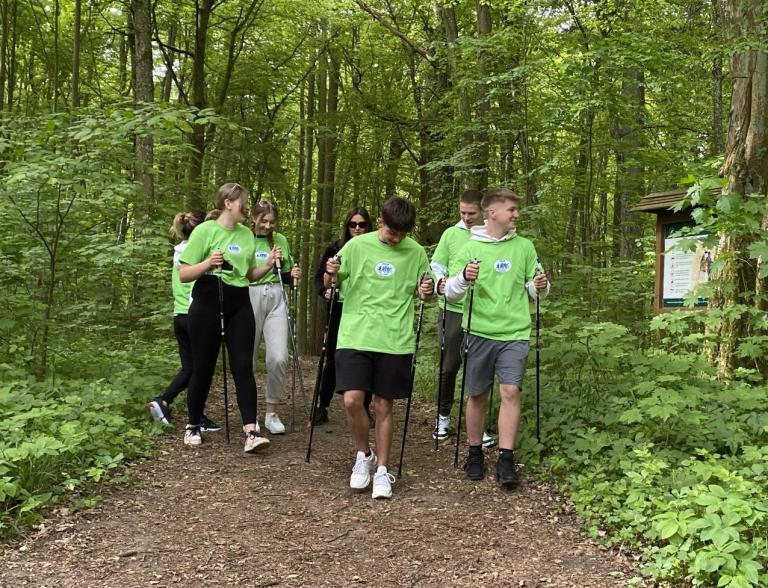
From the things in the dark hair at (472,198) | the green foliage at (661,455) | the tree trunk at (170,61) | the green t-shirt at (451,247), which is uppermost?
the tree trunk at (170,61)

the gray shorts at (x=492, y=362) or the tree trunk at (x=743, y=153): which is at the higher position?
the tree trunk at (x=743, y=153)

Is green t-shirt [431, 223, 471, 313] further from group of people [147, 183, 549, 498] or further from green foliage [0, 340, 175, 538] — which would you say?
green foliage [0, 340, 175, 538]

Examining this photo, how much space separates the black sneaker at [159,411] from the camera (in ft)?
19.8

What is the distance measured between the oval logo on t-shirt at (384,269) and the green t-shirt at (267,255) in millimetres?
1433

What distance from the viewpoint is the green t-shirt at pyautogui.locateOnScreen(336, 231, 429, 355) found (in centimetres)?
452

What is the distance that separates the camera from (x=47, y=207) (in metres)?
6.79

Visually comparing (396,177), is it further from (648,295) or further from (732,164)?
(732,164)

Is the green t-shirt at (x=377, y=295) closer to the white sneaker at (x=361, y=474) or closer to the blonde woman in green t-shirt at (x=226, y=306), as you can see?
the white sneaker at (x=361, y=474)

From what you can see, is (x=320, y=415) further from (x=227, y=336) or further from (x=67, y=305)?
(x=67, y=305)

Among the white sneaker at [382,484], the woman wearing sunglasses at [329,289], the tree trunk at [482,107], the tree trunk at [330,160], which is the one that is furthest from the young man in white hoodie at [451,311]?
the tree trunk at [330,160]

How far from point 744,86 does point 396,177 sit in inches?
501

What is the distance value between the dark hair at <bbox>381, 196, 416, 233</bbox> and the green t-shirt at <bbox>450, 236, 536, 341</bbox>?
2.00 ft

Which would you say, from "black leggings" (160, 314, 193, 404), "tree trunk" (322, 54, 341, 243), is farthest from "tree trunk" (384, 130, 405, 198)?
"black leggings" (160, 314, 193, 404)

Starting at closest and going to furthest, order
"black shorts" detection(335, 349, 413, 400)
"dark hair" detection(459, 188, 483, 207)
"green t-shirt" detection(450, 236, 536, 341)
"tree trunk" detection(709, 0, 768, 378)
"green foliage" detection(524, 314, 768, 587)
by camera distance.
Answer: "green foliage" detection(524, 314, 768, 587), "black shorts" detection(335, 349, 413, 400), "green t-shirt" detection(450, 236, 536, 341), "dark hair" detection(459, 188, 483, 207), "tree trunk" detection(709, 0, 768, 378)
